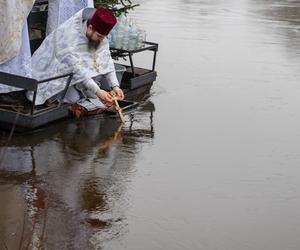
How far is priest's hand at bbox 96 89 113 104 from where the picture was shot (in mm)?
7469

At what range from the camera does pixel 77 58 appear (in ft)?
25.0

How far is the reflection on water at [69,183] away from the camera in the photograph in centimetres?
494

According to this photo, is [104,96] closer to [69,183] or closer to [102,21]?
[102,21]

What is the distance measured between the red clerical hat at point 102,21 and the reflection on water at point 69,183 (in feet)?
3.46

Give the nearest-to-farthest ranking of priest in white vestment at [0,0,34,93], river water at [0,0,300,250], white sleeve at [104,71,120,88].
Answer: river water at [0,0,300,250], priest in white vestment at [0,0,34,93], white sleeve at [104,71,120,88]

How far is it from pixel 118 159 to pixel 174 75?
4.03 meters

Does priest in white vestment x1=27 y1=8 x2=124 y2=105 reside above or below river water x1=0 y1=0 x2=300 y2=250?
above

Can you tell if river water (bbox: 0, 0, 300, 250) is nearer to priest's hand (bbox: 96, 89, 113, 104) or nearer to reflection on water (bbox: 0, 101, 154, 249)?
reflection on water (bbox: 0, 101, 154, 249)

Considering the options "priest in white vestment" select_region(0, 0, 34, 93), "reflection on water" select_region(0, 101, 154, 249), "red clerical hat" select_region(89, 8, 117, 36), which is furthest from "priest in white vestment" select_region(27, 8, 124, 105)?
"reflection on water" select_region(0, 101, 154, 249)

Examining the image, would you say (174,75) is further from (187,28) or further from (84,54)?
(187,28)

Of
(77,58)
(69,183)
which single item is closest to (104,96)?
(77,58)

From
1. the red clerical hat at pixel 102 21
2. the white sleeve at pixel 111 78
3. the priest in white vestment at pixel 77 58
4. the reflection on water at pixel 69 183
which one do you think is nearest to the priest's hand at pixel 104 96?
the priest in white vestment at pixel 77 58

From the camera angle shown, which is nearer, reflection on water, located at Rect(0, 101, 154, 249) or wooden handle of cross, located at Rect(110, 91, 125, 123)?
reflection on water, located at Rect(0, 101, 154, 249)

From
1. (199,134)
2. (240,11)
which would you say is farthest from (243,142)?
(240,11)
